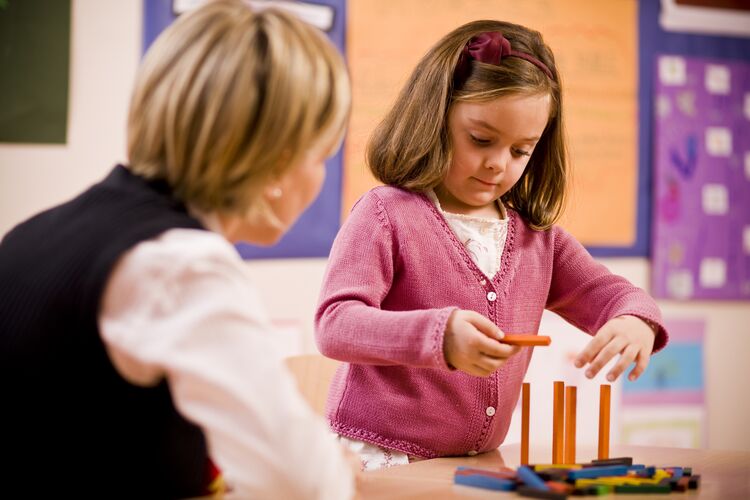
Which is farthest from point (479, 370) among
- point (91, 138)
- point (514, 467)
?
point (91, 138)

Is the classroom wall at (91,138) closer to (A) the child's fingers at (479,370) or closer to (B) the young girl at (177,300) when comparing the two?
(A) the child's fingers at (479,370)

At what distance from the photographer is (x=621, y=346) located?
3.87ft

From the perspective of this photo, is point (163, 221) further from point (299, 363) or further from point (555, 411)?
point (299, 363)

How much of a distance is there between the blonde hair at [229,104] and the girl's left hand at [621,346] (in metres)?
0.52

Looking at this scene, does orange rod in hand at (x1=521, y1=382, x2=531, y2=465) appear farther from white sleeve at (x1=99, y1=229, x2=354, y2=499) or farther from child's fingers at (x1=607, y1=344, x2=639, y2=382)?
white sleeve at (x1=99, y1=229, x2=354, y2=499)

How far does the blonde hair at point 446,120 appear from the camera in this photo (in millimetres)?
1301

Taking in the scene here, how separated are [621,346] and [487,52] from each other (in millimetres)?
460

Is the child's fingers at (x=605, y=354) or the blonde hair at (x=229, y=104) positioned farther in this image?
the child's fingers at (x=605, y=354)

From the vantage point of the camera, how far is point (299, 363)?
1.54m

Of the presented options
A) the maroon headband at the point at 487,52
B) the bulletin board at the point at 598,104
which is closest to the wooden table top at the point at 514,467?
the maroon headband at the point at 487,52

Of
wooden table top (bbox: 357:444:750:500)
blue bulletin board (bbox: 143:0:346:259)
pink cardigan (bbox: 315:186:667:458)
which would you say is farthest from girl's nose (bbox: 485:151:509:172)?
blue bulletin board (bbox: 143:0:346:259)

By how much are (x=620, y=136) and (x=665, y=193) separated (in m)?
0.23

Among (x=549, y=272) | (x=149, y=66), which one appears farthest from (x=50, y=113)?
Answer: (x=149, y=66)

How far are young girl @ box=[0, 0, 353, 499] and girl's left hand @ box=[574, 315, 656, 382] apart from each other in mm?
498
